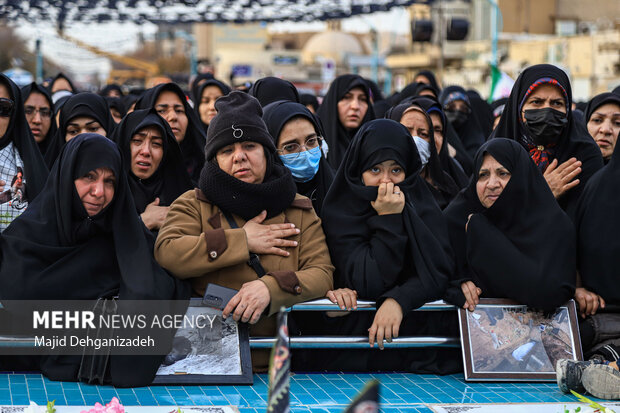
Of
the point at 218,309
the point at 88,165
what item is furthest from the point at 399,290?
the point at 88,165

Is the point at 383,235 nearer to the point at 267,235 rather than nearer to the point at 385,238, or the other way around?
the point at 385,238

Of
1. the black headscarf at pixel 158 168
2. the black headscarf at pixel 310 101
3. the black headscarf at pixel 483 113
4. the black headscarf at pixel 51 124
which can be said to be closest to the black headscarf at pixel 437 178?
the black headscarf at pixel 158 168

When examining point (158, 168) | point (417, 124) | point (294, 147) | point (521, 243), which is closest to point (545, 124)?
point (417, 124)

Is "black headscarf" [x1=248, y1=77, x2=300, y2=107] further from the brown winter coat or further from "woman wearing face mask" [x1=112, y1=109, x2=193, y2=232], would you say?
the brown winter coat

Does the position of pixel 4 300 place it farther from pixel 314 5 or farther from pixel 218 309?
pixel 314 5

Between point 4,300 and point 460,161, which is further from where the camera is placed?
point 460,161

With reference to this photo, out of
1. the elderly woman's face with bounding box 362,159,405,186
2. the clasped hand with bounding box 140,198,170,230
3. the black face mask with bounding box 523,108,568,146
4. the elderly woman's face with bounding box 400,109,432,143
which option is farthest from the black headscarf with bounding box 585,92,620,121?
the clasped hand with bounding box 140,198,170,230

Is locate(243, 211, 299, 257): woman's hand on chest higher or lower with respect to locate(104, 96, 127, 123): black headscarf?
lower

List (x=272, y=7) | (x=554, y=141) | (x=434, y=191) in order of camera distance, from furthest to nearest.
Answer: (x=272, y=7) → (x=434, y=191) → (x=554, y=141)

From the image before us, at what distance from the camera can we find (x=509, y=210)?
421cm

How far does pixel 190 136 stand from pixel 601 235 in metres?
2.79

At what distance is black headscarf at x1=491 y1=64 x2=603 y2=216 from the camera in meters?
4.92

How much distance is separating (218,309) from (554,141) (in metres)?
2.28

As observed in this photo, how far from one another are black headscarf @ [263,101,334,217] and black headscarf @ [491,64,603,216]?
1176 millimetres
